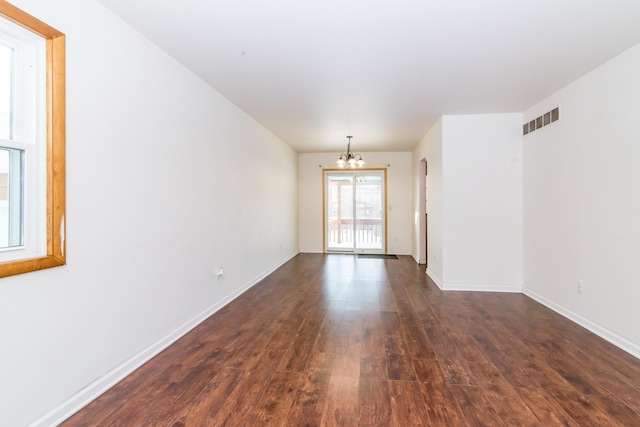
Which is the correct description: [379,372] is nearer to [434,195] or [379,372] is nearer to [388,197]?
[434,195]

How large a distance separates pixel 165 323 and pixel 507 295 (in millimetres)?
4138

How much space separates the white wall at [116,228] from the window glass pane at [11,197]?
0.21m

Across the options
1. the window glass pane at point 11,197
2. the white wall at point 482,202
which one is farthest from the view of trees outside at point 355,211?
the window glass pane at point 11,197

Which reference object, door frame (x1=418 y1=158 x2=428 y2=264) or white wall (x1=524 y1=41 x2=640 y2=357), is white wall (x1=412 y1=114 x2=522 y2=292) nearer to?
white wall (x1=524 y1=41 x2=640 y2=357)

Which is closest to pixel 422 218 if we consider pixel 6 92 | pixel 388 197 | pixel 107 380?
pixel 388 197

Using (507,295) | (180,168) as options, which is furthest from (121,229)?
(507,295)

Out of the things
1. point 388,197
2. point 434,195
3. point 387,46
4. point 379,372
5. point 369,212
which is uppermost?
point 387,46

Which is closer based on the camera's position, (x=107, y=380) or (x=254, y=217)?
(x=107, y=380)

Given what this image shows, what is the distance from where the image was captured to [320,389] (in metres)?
2.02

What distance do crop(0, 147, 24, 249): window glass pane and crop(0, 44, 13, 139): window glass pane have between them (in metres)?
0.10

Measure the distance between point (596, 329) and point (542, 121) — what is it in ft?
7.76

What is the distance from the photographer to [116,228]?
211 centimetres

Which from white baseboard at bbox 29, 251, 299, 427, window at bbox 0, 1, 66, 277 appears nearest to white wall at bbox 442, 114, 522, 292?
white baseboard at bbox 29, 251, 299, 427

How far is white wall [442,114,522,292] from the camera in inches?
170
